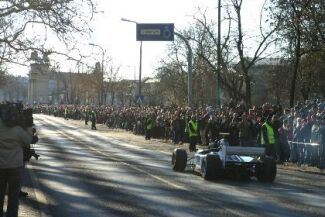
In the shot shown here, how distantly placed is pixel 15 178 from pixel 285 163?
48.2 feet

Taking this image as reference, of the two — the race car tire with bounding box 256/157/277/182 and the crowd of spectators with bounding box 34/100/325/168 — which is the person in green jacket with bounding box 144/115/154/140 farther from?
the race car tire with bounding box 256/157/277/182

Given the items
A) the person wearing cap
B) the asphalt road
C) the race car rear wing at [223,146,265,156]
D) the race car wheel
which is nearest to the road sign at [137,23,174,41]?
the person wearing cap

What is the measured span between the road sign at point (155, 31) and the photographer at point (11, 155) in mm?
25360

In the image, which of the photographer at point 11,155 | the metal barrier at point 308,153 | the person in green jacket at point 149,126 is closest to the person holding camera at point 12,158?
the photographer at point 11,155

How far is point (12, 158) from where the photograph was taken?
342 inches

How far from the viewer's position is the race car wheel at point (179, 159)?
59.5ft

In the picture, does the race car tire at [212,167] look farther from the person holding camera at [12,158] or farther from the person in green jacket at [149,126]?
the person in green jacket at [149,126]

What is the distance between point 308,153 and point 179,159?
5.05 meters

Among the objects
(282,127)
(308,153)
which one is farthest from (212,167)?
(282,127)

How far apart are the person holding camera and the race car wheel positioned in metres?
9.62

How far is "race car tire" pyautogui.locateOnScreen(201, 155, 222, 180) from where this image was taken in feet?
51.9

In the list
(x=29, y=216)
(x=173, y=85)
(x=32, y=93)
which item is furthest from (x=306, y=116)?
(x=32, y=93)

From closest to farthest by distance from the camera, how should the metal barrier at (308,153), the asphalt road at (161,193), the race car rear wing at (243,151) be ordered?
the asphalt road at (161,193) < the race car rear wing at (243,151) < the metal barrier at (308,153)

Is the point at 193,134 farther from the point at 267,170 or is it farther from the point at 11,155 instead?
the point at 11,155
